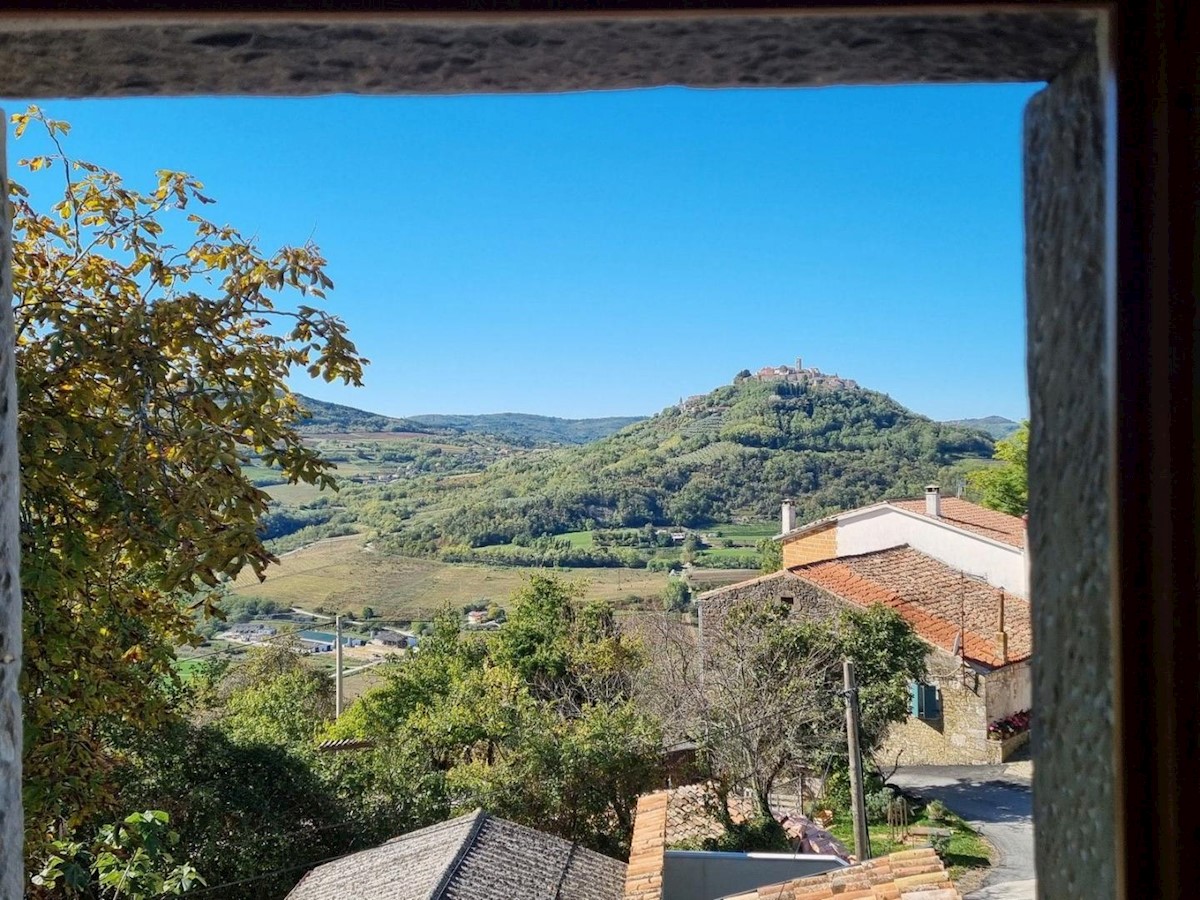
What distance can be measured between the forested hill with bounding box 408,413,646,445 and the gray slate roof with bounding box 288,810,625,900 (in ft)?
78.1

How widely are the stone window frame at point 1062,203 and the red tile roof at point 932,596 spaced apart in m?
9.89

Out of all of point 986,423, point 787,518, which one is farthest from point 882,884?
point 986,423

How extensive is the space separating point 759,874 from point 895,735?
5135 mm

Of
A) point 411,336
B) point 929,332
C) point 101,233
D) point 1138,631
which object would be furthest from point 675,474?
point 1138,631

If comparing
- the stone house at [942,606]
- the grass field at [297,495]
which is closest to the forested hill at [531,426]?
the grass field at [297,495]

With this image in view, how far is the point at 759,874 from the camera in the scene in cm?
587

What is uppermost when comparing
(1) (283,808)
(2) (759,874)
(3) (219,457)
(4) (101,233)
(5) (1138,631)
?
(4) (101,233)

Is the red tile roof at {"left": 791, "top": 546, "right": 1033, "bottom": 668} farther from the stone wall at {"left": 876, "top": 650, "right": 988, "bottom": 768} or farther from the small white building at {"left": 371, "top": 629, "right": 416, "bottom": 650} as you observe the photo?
→ the small white building at {"left": 371, "top": 629, "right": 416, "bottom": 650}

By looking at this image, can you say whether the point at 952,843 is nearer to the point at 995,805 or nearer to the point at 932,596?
the point at 995,805

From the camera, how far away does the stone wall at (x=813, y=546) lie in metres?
13.6

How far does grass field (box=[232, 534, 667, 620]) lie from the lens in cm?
1748

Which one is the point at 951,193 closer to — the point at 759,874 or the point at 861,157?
the point at 861,157

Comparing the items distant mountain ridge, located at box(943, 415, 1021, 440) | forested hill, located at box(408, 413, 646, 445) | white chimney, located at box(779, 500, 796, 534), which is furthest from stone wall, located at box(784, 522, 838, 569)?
forested hill, located at box(408, 413, 646, 445)

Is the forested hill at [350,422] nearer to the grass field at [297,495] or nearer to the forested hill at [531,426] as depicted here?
the forested hill at [531,426]
